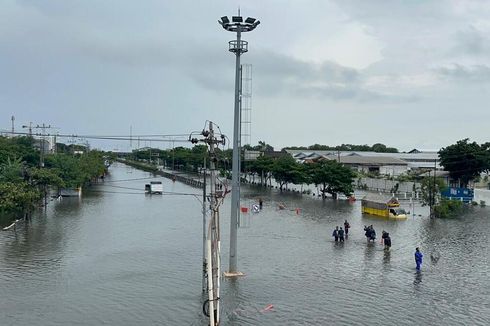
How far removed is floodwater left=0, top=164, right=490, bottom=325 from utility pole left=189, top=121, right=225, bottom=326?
131 centimetres

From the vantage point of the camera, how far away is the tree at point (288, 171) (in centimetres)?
6888

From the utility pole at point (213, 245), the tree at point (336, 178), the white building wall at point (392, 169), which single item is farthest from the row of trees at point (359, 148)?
the utility pole at point (213, 245)

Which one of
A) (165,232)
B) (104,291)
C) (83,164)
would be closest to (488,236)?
(165,232)

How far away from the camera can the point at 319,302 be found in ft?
59.3

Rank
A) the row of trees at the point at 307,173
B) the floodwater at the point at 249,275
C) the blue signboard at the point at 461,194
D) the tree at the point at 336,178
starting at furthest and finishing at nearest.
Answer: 1. the row of trees at the point at 307,173
2. the tree at the point at 336,178
3. the blue signboard at the point at 461,194
4. the floodwater at the point at 249,275

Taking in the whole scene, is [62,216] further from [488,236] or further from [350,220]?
[488,236]

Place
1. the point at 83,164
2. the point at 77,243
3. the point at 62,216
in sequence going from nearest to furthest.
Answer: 1. the point at 77,243
2. the point at 62,216
3. the point at 83,164

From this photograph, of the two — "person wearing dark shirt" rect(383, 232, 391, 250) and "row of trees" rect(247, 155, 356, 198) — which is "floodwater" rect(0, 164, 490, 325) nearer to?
"person wearing dark shirt" rect(383, 232, 391, 250)

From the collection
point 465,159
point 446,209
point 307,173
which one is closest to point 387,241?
point 446,209

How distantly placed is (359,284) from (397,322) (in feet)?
14.7

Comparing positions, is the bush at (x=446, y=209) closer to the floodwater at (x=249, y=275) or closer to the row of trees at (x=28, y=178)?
the floodwater at (x=249, y=275)

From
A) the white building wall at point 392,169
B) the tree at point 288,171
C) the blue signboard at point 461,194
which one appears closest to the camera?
the blue signboard at point 461,194

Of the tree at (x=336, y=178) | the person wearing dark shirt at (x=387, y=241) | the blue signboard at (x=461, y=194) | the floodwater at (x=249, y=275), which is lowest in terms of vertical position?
the floodwater at (x=249, y=275)

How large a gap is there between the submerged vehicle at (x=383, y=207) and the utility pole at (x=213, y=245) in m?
27.7
